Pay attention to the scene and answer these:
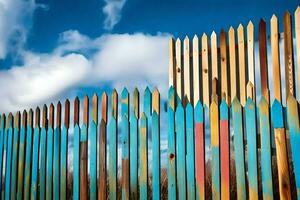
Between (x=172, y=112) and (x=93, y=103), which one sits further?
(x=93, y=103)

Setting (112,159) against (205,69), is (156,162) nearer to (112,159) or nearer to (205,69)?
(112,159)

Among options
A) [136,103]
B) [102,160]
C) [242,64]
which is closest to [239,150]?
[136,103]

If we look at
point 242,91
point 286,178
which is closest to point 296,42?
point 242,91

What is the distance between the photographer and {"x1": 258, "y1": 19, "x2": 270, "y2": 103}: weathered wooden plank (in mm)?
5801

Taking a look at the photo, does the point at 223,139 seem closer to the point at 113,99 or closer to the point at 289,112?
the point at 289,112

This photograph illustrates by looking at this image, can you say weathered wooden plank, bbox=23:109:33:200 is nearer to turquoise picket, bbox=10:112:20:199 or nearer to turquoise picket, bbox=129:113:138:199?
turquoise picket, bbox=10:112:20:199

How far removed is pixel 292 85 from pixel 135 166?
229cm

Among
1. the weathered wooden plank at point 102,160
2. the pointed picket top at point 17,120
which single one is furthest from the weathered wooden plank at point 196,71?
the pointed picket top at point 17,120

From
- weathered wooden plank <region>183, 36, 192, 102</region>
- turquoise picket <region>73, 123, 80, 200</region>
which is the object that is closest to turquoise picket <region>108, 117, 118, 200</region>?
turquoise picket <region>73, 123, 80, 200</region>

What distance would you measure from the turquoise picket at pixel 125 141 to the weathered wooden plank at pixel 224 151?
1.18m

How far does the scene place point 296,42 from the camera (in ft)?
18.6

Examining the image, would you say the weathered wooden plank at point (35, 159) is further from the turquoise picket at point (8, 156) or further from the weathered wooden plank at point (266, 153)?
the weathered wooden plank at point (266, 153)

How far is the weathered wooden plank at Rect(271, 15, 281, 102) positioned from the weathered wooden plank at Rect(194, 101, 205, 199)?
1534mm

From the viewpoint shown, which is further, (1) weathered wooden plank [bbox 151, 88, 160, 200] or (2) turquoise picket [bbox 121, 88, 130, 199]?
(2) turquoise picket [bbox 121, 88, 130, 199]
